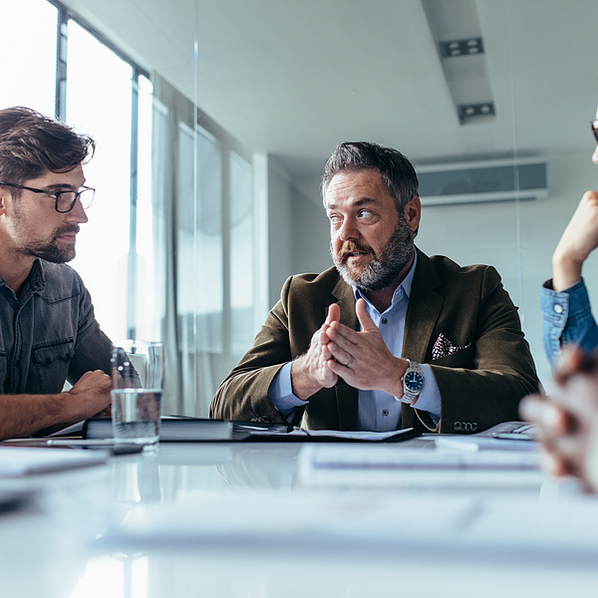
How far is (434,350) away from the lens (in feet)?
5.32

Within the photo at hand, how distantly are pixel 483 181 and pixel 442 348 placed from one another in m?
2.04

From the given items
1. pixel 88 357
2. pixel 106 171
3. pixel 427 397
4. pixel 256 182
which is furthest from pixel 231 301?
pixel 427 397

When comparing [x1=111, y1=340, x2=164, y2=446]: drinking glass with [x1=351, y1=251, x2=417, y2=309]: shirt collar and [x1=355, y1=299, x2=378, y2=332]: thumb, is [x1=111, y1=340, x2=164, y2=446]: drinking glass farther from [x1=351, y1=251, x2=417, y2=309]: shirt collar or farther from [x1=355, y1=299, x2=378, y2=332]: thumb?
[x1=351, y1=251, x2=417, y2=309]: shirt collar

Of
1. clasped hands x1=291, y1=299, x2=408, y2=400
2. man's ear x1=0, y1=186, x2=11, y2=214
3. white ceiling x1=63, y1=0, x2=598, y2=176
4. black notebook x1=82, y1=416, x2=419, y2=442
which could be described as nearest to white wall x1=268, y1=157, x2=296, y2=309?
white ceiling x1=63, y1=0, x2=598, y2=176

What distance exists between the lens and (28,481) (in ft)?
1.71

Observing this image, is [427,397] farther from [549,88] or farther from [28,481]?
[549,88]

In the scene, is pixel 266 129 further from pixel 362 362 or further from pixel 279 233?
pixel 362 362

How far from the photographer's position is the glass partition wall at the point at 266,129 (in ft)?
10.6

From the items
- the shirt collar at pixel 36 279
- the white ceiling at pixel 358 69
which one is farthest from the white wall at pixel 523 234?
the shirt collar at pixel 36 279

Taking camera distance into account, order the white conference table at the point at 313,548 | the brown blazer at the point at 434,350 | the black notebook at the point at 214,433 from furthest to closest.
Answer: the brown blazer at the point at 434,350 < the black notebook at the point at 214,433 < the white conference table at the point at 313,548

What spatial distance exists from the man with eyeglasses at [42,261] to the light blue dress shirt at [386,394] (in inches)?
22.0

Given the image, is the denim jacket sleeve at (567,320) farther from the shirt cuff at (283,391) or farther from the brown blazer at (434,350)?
the shirt cuff at (283,391)

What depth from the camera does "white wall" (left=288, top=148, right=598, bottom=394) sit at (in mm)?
3254

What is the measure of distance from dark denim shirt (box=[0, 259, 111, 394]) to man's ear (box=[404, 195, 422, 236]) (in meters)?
1.08
